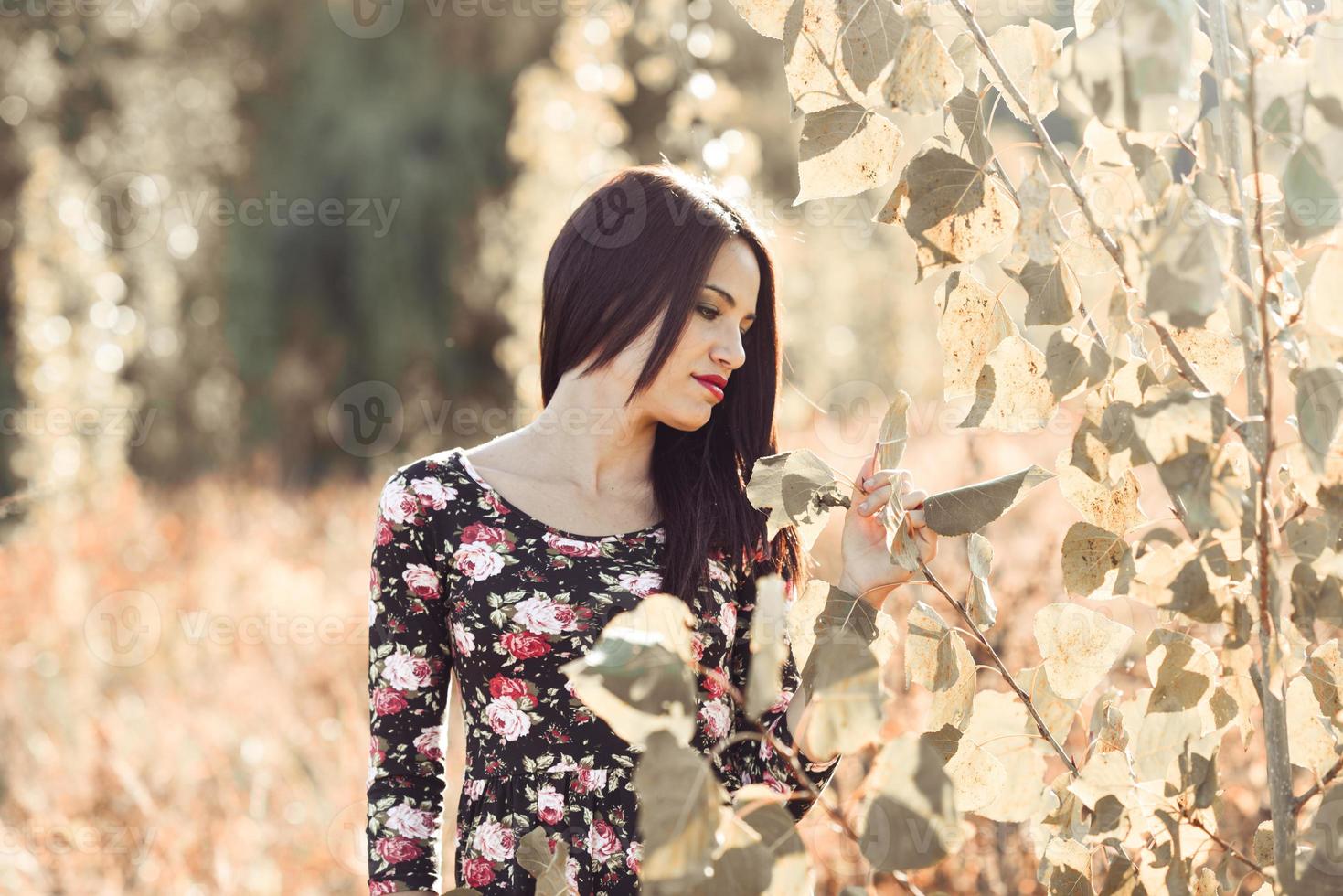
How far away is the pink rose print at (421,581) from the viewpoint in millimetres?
1513

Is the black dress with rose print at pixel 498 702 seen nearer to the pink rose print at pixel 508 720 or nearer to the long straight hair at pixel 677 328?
the pink rose print at pixel 508 720

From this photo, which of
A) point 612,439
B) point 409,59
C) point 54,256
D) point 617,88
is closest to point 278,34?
point 409,59

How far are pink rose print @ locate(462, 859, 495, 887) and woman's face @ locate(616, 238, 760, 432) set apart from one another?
629 millimetres

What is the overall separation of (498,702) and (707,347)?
1.80 ft

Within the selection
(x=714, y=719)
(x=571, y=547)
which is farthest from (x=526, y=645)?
(x=714, y=719)

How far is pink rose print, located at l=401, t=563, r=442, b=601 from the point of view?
151cm

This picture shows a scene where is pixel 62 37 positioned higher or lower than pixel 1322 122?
higher

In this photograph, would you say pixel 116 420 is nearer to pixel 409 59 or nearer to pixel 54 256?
pixel 54 256

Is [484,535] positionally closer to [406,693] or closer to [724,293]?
[406,693]

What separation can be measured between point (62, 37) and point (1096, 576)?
11.0m

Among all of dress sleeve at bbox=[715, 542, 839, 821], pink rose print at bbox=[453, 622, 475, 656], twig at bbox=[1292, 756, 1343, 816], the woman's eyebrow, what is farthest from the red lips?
twig at bbox=[1292, 756, 1343, 816]

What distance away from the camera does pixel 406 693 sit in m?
1.50

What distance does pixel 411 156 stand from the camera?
972cm

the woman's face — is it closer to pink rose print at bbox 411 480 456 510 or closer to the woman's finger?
pink rose print at bbox 411 480 456 510
